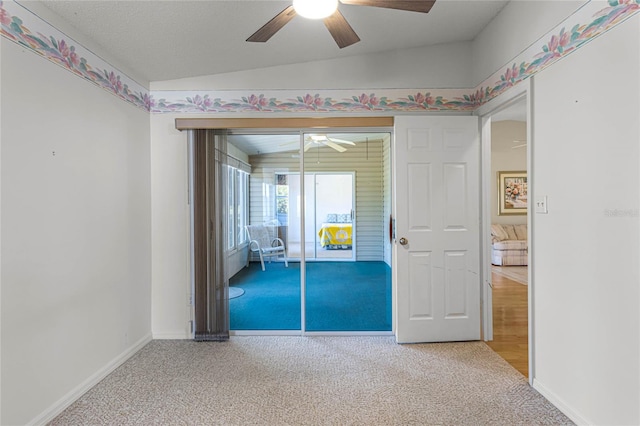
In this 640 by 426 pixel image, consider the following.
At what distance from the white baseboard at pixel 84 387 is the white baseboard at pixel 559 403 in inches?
125

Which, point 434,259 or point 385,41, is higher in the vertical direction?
point 385,41

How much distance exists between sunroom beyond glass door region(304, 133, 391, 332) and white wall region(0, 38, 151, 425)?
1.65 m

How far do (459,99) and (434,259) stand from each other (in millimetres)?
1591

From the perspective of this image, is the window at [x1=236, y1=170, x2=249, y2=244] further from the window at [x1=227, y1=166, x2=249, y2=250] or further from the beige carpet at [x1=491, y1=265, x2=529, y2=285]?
the beige carpet at [x1=491, y1=265, x2=529, y2=285]

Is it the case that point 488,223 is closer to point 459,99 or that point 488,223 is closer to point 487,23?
point 459,99

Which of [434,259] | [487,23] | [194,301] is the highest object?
[487,23]

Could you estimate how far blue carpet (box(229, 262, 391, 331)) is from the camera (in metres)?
3.36

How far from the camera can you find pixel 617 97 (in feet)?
5.41

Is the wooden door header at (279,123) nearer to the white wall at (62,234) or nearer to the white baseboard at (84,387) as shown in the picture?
the white wall at (62,234)

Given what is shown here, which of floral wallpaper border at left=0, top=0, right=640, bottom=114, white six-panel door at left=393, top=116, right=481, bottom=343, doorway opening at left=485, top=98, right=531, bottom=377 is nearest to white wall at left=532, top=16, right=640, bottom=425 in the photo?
floral wallpaper border at left=0, top=0, right=640, bottom=114

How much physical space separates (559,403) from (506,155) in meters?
6.18

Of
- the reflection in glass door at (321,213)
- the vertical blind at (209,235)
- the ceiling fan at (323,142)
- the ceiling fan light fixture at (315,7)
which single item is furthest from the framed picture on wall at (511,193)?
the ceiling fan light fixture at (315,7)

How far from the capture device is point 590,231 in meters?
1.83

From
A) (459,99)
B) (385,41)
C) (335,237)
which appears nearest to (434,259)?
(335,237)
